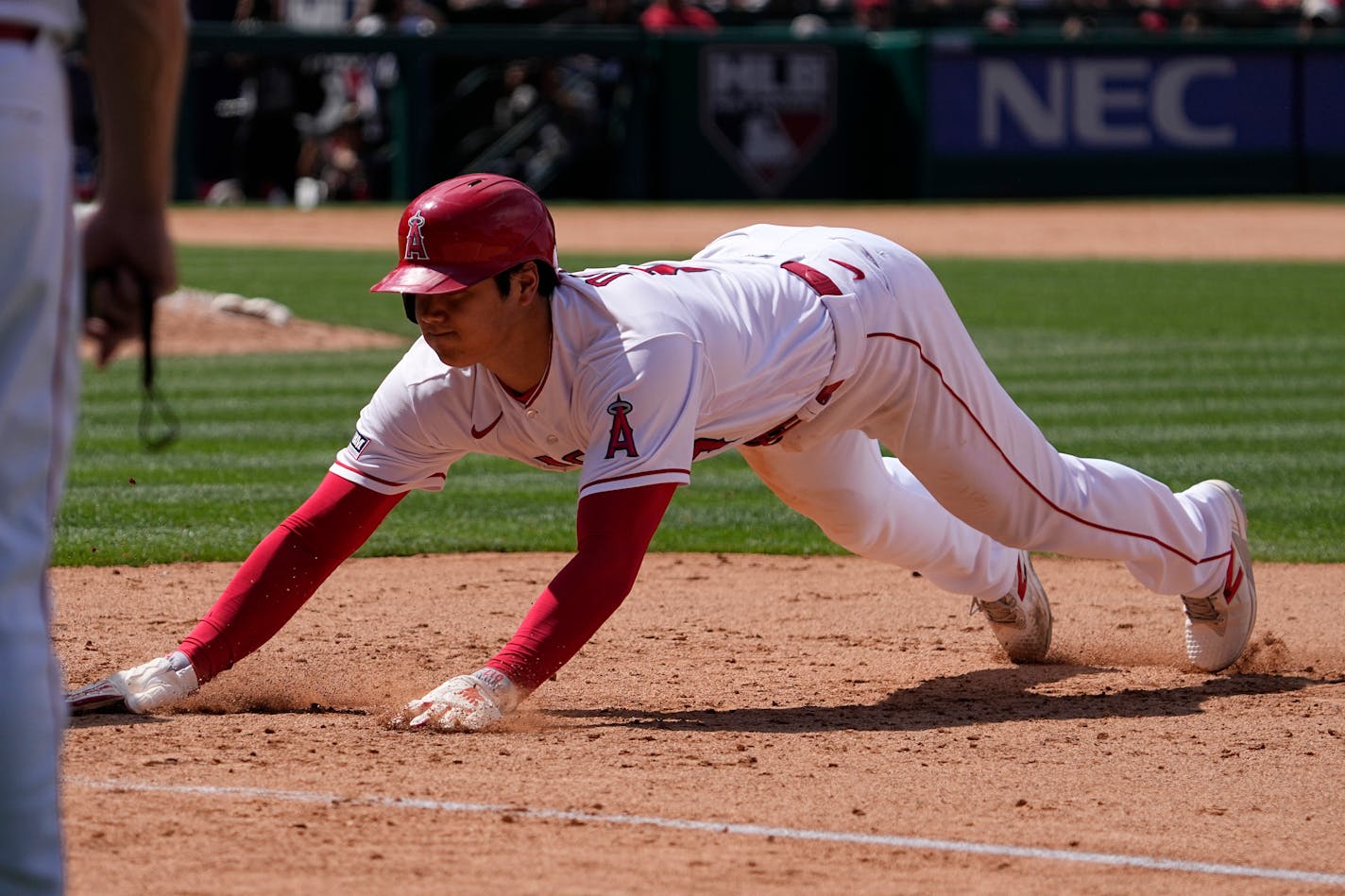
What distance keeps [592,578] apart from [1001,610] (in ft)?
5.54

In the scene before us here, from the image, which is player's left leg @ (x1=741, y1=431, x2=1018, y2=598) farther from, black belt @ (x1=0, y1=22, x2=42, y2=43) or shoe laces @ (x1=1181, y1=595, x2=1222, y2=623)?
black belt @ (x1=0, y1=22, x2=42, y2=43)

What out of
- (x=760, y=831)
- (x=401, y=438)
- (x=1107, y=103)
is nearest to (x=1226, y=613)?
(x=760, y=831)

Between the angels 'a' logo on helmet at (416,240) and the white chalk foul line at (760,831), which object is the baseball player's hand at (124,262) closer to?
the white chalk foul line at (760,831)

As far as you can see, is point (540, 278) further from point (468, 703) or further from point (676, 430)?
point (468, 703)

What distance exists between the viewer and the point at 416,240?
13.4 ft

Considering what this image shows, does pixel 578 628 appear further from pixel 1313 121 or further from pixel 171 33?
pixel 1313 121

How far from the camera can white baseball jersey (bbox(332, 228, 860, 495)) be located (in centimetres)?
414

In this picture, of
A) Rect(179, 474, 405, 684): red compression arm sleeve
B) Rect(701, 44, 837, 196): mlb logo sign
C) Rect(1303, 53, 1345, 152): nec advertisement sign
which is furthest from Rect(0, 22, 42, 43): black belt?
Rect(1303, 53, 1345, 152): nec advertisement sign

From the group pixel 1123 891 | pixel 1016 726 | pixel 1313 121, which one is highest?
pixel 1123 891

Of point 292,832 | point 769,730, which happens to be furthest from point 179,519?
point 292,832

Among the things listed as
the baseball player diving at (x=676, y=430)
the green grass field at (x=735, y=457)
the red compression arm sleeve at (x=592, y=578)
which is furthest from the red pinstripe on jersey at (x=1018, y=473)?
the green grass field at (x=735, y=457)

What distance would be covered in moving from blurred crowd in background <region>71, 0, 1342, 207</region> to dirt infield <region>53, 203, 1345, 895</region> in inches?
662

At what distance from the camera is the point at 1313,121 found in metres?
24.7

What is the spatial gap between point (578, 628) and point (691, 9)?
69.3ft
